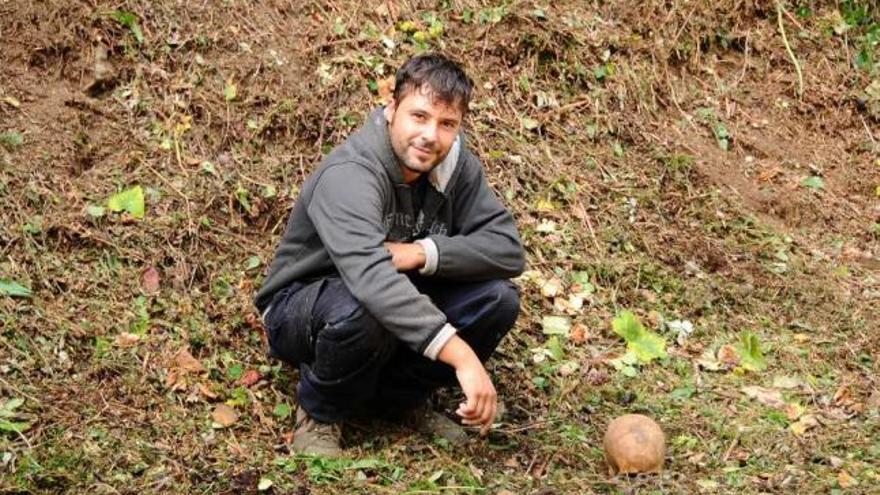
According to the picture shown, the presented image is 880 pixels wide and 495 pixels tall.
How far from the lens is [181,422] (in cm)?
399

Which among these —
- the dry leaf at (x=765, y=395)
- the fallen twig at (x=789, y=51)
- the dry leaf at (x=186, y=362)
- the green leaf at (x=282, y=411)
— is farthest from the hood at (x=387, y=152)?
the fallen twig at (x=789, y=51)

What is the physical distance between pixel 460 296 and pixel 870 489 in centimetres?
161

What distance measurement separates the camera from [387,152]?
3748mm

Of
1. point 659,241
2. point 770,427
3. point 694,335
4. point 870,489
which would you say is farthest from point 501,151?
point 870,489

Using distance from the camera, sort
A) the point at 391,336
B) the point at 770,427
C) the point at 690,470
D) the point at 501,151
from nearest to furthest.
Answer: the point at 391,336 < the point at 690,470 < the point at 770,427 < the point at 501,151

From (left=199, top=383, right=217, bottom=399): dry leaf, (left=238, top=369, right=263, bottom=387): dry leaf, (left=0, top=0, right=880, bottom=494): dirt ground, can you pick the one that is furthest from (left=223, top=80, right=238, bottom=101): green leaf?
(left=199, top=383, right=217, bottom=399): dry leaf

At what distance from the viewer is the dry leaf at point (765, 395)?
14.7 ft

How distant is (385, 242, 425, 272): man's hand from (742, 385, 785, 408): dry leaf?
5.50 feet

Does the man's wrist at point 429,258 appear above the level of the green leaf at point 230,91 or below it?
below

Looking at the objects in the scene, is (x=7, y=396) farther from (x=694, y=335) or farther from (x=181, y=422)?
(x=694, y=335)

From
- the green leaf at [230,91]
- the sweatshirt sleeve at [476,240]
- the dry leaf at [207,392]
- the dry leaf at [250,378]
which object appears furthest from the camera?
the green leaf at [230,91]

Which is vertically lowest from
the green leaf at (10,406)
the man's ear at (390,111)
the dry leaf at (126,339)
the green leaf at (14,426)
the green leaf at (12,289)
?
the green leaf at (14,426)

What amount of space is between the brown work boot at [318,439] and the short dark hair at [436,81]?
123cm

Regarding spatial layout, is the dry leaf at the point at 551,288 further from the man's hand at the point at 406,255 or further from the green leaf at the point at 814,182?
the green leaf at the point at 814,182
